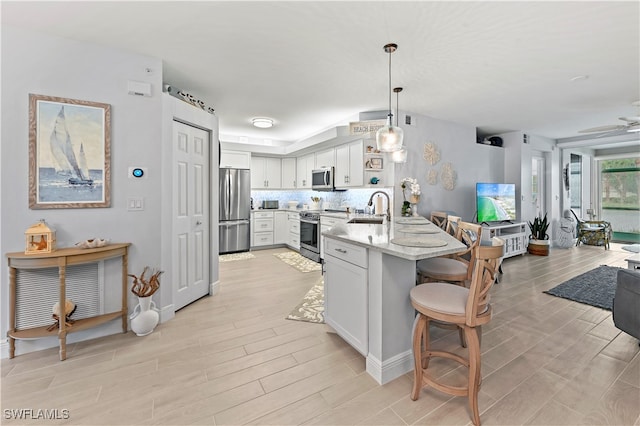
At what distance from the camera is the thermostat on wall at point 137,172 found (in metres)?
2.64

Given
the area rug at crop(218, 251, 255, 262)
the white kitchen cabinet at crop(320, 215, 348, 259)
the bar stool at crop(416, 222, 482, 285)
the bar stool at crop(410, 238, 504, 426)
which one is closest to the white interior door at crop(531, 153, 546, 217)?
the white kitchen cabinet at crop(320, 215, 348, 259)

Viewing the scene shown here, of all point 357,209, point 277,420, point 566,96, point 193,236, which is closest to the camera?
point 277,420

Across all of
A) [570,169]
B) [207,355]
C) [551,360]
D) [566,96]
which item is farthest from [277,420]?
[570,169]

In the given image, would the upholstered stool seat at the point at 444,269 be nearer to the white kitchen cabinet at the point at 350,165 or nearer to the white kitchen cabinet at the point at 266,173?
the white kitchen cabinet at the point at 350,165

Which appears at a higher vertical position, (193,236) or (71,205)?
(71,205)

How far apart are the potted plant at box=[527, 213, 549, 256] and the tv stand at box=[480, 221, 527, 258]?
0.29m

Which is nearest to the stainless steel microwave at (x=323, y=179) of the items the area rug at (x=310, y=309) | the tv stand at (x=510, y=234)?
the area rug at (x=310, y=309)

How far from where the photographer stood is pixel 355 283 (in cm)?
210

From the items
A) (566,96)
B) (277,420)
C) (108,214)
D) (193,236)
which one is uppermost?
(566,96)

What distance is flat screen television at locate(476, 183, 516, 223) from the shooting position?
5.17 meters

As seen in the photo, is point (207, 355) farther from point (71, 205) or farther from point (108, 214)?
point (71, 205)

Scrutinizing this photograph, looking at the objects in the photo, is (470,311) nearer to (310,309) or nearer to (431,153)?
(310,309)

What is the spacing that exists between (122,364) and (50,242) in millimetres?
1158

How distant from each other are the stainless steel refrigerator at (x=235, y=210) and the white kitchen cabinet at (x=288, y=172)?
1047 millimetres
